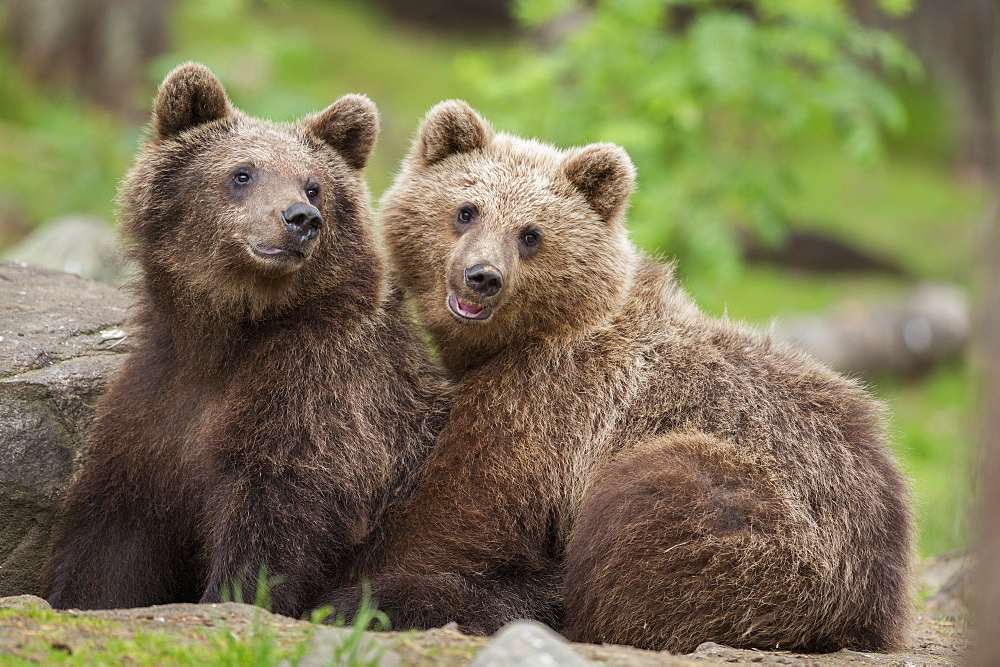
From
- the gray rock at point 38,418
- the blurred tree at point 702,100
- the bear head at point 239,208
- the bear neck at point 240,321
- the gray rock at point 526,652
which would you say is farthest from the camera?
the blurred tree at point 702,100

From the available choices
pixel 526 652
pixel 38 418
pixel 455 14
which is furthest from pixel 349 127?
pixel 455 14

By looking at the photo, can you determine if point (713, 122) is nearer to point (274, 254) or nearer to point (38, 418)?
point (274, 254)

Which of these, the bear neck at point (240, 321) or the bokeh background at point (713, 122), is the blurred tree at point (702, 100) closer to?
the bokeh background at point (713, 122)

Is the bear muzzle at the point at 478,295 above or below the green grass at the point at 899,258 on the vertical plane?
below

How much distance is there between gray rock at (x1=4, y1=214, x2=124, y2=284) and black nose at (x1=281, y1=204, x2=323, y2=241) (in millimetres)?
4335

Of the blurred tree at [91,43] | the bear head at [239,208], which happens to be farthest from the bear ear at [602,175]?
the blurred tree at [91,43]

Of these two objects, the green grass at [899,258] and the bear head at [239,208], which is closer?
the bear head at [239,208]

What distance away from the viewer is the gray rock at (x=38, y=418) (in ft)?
20.4

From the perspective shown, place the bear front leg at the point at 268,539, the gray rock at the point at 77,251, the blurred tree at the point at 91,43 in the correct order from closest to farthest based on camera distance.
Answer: the bear front leg at the point at 268,539 < the gray rock at the point at 77,251 < the blurred tree at the point at 91,43

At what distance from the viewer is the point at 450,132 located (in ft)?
21.8

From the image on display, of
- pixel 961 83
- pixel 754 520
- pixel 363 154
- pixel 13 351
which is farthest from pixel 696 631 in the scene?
pixel 961 83

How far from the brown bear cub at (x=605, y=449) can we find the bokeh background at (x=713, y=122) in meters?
0.84

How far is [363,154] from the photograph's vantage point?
6.40 meters

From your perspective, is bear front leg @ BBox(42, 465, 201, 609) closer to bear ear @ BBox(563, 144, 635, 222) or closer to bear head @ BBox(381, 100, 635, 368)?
bear head @ BBox(381, 100, 635, 368)
